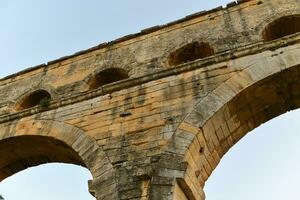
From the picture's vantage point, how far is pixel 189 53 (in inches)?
332

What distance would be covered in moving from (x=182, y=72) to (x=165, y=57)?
93 cm

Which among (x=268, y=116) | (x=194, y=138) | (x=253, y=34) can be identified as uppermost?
(x=253, y=34)

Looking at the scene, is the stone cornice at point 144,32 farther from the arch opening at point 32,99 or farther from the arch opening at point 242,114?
the arch opening at point 242,114

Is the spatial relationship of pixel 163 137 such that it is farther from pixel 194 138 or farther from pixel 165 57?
pixel 165 57

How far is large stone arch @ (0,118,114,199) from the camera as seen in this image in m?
6.51

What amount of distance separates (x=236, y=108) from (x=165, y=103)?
1.11m

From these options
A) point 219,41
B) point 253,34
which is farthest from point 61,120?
point 253,34

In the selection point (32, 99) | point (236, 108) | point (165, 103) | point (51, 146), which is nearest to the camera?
point (236, 108)

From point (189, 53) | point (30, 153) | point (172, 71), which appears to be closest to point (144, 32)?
point (189, 53)

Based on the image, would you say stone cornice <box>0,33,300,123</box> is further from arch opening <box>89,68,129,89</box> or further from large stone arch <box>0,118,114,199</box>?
arch opening <box>89,68,129,89</box>

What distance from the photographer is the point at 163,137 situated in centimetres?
638

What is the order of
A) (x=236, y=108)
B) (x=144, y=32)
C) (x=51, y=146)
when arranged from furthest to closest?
(x=144, y=32) → (x=51, y=146) → (x=236, y=108)

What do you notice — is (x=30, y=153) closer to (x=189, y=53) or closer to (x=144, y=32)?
(x=144, y=32)

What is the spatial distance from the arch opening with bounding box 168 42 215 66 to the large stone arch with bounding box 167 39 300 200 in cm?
120
